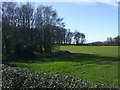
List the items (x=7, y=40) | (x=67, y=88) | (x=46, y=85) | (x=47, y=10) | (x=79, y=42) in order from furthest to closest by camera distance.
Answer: (x=79, y=42) < (x=47, y=10) < (x=7, y=40) < (x=46, y=85) < (x=67, y=88)

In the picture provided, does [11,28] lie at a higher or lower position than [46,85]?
higher

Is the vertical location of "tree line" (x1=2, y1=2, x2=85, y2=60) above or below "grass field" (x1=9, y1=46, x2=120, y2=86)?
above

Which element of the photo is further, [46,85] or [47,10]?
[47,10]

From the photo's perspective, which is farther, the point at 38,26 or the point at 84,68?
the point at 38,26

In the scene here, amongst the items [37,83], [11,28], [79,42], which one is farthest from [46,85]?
[79,42]

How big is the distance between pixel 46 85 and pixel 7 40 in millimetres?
17114

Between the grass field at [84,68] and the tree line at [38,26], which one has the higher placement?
the tree line at [38,26]

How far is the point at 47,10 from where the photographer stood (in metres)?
30.0

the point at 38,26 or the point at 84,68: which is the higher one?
the point at 38,26

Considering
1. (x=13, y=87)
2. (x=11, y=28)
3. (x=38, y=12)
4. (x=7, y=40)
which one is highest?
(x=38, y=12)

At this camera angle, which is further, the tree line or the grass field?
the tree line

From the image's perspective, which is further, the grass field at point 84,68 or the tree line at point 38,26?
the tree line at point 38,26

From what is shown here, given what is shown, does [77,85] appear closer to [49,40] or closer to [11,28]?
[11,28]

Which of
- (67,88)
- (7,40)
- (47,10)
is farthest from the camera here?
(47,10)
